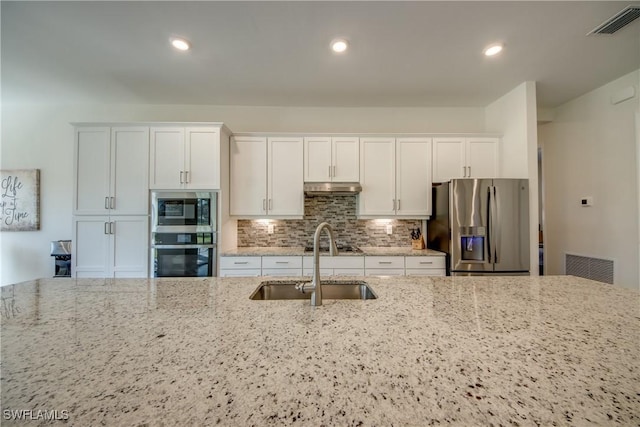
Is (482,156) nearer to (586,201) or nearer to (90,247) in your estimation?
(586,201)

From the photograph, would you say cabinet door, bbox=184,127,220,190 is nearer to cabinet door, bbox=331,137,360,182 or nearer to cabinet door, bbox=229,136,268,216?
cabinet door, bbox=229,136,268,216

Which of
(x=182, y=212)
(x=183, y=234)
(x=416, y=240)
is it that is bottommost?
(x=416, y=240)

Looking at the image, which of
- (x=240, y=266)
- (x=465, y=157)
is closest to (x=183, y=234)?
(x=240, y=266)

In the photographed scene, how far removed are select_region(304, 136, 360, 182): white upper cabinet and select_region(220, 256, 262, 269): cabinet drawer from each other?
3.72ft

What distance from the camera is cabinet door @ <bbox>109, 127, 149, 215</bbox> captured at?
109 inches

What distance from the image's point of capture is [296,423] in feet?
1.47

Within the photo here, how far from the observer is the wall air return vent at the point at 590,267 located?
2.90m

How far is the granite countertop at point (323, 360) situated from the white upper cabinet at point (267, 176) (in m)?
2.04

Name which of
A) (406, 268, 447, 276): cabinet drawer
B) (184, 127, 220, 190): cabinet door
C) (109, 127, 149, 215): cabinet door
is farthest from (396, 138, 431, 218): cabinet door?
(109, 127, 149, 215): cabinet door

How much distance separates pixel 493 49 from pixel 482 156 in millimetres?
1298

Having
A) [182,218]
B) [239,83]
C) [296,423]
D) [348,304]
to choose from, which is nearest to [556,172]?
[348,304]

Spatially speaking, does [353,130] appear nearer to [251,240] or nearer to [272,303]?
[251,240]

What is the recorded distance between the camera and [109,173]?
277 centimetres

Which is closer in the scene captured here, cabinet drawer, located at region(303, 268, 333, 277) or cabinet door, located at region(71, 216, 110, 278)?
cabinet door, located at region(71, 216, 110, 278)
